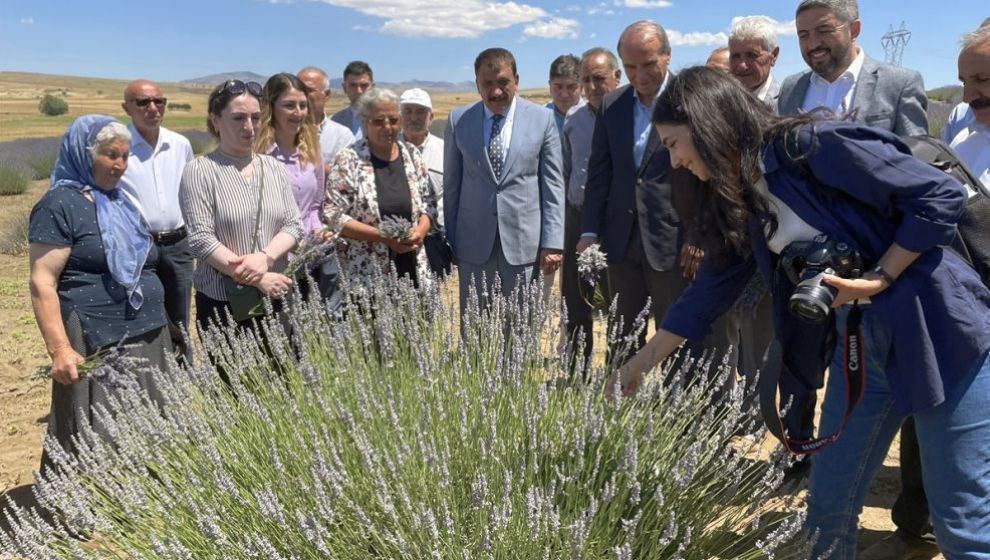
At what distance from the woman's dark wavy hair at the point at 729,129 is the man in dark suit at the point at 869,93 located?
160 centimetres

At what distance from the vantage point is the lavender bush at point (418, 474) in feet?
6.16

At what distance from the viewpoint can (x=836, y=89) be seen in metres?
3.67

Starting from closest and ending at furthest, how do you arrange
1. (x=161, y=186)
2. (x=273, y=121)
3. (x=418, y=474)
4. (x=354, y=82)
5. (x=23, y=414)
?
(x=418, y=474) < (x=273, y=121) < (x=161, y=186) < (x=23, y=414) < (x=354, y=82)

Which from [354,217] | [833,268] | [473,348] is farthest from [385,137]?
[833,268]

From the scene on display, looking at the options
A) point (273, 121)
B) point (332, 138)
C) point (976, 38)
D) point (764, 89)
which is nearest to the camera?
point (976, 38)

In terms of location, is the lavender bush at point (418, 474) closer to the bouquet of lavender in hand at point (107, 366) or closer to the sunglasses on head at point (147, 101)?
the bouquet of lavender in hand at point (107, 366)

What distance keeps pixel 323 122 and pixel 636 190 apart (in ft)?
8.96

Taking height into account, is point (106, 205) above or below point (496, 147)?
below

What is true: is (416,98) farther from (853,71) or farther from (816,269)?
(816,269)

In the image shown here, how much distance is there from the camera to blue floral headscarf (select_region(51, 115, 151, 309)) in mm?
3285

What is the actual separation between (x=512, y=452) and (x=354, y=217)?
2.40m

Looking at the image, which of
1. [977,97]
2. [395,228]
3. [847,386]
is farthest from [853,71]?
[395,228]

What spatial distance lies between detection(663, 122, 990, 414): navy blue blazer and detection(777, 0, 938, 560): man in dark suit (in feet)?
5.05

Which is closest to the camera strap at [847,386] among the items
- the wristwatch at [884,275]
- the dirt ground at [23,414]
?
the wristwatch at [884,275]
